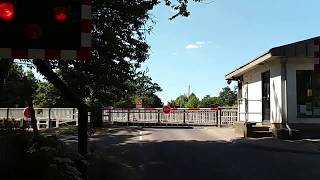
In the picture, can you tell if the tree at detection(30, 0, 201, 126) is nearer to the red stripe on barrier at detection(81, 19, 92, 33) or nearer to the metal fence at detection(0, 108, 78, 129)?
the red stripe on barrier at detection(81, 19, 92, 33)

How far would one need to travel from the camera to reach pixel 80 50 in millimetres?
4492

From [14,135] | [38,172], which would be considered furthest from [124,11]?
[38,172]

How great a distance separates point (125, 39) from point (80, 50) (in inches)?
471

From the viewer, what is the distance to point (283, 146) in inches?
698

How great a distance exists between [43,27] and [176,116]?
102 feet

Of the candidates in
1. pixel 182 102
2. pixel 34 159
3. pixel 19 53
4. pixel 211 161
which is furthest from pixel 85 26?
pixel 182 102

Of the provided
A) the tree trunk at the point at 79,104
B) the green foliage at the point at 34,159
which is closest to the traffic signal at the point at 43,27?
the green foliage at the point at 34,159

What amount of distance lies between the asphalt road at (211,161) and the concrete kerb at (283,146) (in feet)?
1.55

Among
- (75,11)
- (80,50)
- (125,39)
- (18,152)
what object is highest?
(125,39)

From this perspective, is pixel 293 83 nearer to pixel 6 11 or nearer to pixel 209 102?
pixel 6 11

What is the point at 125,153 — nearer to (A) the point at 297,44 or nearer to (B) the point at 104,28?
(B) the point at 104,28

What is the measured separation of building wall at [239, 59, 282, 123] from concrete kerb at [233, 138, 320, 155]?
6.93ft

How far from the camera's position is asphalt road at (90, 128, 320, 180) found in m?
11.8

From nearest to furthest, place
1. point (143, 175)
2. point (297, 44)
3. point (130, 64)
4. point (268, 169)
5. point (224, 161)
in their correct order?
point (143, 175) < point (268, 169) < point (224, 161) < point (130, 64) < point (297, 44)
